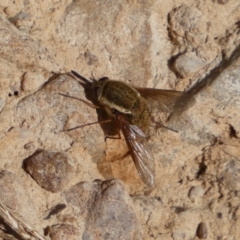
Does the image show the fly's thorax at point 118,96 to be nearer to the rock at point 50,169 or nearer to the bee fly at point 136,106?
the bee fly at point 136,106

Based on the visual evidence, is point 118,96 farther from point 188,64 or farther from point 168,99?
point 188,64

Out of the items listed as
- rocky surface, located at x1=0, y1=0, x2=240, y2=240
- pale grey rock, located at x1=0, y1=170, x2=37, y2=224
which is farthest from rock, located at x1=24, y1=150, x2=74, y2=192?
pale grey rock, located at x1=0, y1=170, x2=37, y2=224

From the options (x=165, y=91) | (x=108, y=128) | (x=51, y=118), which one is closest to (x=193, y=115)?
(x=165, y=91)

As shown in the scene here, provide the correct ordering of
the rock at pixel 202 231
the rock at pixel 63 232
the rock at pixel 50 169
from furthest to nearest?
the rock at pixel 202 231 → the rock at pixel 50 169 → the rock at pixel 63 232

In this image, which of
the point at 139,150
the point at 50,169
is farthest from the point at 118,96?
the point at 50,169

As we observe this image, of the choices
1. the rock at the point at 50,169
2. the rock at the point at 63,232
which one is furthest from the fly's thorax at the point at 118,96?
the rock at the point at 63,232

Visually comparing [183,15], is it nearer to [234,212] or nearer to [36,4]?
[36,4]
